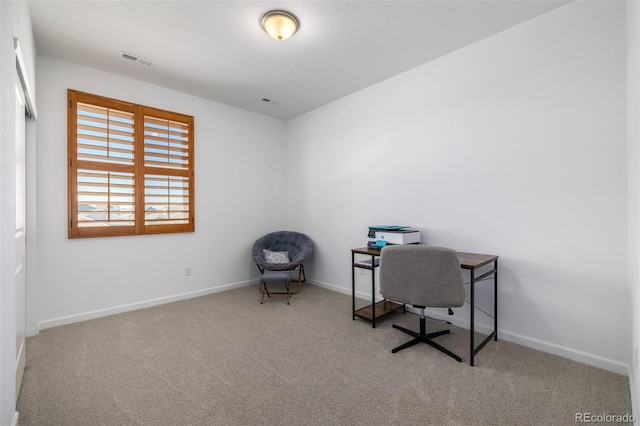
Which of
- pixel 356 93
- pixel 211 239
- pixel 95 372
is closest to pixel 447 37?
pixel 356 93

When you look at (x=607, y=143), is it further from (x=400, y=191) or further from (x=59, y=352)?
(x=59, y=352)

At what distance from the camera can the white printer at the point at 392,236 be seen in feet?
9.53

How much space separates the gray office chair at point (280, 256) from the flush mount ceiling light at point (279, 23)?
261 centimetres

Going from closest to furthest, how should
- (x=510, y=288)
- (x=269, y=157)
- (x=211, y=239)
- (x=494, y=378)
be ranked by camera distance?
(x=494, y=378) → (x=510, y=288) → (x=211, y=239) → (x=269, y=157)

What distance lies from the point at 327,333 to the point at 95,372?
6.08 ft

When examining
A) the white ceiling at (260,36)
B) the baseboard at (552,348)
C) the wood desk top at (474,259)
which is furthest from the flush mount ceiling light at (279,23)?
the baseboard at (552,348)

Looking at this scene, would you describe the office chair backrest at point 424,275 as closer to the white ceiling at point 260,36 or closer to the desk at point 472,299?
the desk at point 472,299

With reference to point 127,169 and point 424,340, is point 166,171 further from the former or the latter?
point 424,340

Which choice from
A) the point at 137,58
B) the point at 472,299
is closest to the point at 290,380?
the point at 472,299

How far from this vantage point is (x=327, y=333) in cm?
275

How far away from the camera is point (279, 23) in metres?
2.32

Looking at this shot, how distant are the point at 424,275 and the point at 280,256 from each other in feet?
8.22

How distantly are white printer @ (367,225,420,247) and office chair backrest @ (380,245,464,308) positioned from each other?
2.11ft

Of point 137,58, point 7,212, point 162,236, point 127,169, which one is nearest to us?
point 7,212
